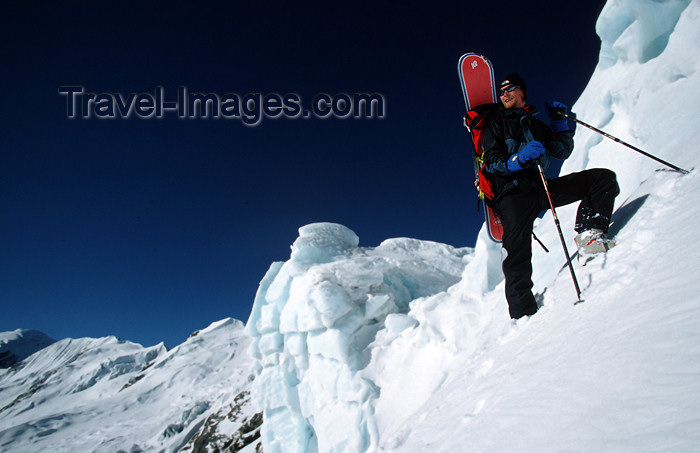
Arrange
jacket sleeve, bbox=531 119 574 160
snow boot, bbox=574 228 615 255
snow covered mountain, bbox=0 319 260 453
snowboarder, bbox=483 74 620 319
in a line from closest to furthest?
1. snow boot, bbox=574 228 615 255
2. snowboarder, bbox=483 74 620 319
3. jacket sleeve, bbox=531 119 574 160
4. snow covered mountain, bbox=0 319 260 453

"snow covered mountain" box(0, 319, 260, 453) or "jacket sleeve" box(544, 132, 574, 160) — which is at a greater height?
"jacket sleeve" box(544, 132, 574, 160)

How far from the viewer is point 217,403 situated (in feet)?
159

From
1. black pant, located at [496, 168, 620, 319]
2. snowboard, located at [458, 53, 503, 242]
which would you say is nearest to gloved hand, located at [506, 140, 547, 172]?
black pant, located at [496, 168, 620, 319]

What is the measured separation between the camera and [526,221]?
10.1ft

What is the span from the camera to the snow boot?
9.14ft

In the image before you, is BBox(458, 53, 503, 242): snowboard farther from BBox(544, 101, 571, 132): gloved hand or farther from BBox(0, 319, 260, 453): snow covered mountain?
BBox(0, 319, 260, 453): snow covered mountain

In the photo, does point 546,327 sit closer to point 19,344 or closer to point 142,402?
point 142,402

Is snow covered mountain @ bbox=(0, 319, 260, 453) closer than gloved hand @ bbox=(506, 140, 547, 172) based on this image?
No

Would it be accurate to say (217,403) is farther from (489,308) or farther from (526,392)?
(526,392)

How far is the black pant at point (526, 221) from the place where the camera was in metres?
3.01

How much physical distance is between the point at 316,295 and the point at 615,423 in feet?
31.5

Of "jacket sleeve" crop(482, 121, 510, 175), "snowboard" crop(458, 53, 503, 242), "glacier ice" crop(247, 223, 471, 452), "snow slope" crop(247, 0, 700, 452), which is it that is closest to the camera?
"snow slope" crop(247, 0, 700, 452)

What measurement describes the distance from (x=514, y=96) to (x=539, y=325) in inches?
89.6

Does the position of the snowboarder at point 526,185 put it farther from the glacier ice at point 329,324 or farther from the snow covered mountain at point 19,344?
the snow covered mountain at point 19,344
